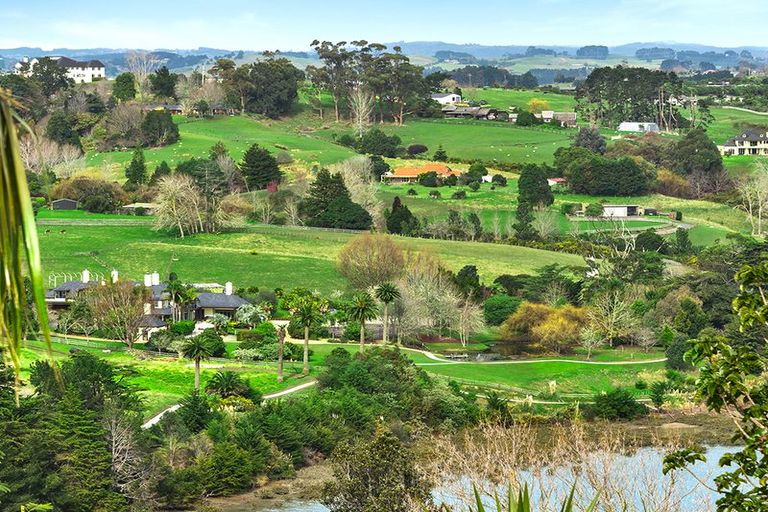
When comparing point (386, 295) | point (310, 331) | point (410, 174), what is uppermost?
point (386, 295)

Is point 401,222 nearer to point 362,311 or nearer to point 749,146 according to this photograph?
point 362,311

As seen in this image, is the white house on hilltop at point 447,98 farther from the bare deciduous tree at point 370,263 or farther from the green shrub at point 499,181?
the bare deciduous tree at point 370,263

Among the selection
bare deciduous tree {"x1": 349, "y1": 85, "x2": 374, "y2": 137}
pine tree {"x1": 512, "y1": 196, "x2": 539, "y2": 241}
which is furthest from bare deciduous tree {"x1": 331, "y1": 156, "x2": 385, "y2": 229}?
bare deciduous tree {"x1": 349, "y1": 85, "x2": 374, "y2": 137}

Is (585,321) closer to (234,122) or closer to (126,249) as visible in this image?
(126,249)

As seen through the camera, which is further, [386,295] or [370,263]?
[370,263]

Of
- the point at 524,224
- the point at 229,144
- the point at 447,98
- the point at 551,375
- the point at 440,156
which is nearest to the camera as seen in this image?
the point at 551,375

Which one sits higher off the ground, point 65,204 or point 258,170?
point 258,170

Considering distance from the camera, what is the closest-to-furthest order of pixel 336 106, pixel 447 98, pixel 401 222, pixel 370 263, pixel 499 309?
pixel 499 309 < pixel 370 263 < pixel 401 222 < pixel 336 106 < pixel 447 98

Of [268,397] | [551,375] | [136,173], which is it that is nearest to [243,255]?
[136,173]
